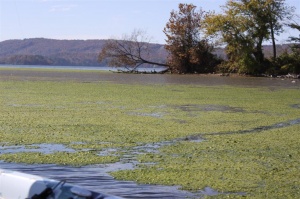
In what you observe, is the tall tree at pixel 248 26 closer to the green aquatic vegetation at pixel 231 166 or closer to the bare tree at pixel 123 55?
the bare tree at pixel 123 55

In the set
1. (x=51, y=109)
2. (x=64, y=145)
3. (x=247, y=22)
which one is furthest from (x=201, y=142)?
(x=247, y=22)

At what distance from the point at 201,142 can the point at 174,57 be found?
3934 centimetres

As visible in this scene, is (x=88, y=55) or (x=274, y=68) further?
(x=88, y=55)

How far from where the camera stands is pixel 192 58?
47750 mm

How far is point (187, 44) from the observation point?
49125 mm

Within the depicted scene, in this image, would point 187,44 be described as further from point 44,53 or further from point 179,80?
point 44,53

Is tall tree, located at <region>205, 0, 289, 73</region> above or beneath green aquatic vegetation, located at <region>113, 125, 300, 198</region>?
above

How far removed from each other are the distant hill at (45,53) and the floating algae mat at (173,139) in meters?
77.0

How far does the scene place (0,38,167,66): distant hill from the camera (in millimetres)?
103375

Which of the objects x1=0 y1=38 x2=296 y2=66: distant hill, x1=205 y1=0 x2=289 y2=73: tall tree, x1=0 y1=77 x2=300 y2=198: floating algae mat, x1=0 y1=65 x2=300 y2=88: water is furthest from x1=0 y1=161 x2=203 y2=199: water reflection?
x1=0 y1=38 x2=296 y2=66: distant hill

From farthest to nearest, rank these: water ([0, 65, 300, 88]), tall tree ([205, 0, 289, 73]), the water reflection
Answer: tall tree ([205, 0, 289, 73]) → water ([0, 65, 300, 88]) → the water reflection

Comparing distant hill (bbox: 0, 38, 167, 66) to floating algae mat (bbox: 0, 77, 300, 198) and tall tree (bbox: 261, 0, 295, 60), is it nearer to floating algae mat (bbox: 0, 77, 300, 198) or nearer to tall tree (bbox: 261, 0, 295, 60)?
tall tree (bbox: 261, 0, 295, 60)

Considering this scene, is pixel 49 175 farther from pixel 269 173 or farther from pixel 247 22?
pixel 247 22

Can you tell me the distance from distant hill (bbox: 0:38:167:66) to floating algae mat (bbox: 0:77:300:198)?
77.0 m
